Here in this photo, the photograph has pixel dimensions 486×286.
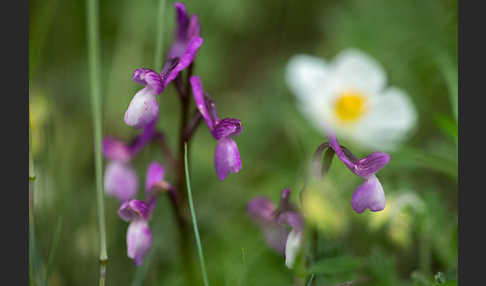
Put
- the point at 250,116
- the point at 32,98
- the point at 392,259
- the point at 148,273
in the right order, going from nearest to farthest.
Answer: the point at 392,259 < the point at 148,273 < the point at 32,98 < the point at 250,116

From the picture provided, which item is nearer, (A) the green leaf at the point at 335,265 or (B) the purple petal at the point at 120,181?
(A) the green leaf at the point at 335,265

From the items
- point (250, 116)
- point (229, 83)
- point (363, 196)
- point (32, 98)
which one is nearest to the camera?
point (363, 196)

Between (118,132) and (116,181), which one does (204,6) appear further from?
(116,181)

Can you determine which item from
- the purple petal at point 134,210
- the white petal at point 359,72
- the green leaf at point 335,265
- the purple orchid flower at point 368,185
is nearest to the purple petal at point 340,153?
the purple orchid flower at point 368,185

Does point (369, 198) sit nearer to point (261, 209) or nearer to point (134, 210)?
point (261, 209)

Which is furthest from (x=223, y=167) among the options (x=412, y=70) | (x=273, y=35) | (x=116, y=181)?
(x=273, y=35)

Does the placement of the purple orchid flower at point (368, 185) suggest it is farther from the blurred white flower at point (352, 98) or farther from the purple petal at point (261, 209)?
the blurred white flower at point (352, 98)

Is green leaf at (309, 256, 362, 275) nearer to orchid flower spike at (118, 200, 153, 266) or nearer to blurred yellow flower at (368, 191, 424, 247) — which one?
blurred yellow flower at (368, 191, 424, 247)

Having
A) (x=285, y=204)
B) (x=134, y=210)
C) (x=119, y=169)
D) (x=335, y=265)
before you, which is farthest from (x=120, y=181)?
(x=335, y=265)
